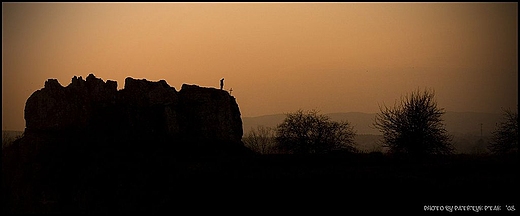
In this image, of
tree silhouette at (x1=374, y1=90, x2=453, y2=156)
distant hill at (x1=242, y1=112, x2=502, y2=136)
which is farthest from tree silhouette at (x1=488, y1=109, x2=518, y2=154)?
distant hill at (x1=242, y1=112, x2=502, y2=136)

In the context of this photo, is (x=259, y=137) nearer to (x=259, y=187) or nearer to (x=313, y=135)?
(x=313, y=135)

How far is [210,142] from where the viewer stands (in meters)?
56.8

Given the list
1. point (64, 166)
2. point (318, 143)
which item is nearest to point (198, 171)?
point (64, 166)

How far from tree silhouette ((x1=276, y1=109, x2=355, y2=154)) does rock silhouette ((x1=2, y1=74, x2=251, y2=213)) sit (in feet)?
32.3

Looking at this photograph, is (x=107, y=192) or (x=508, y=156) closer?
(x=107, y=192)

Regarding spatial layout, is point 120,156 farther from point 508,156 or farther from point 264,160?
point 508,156

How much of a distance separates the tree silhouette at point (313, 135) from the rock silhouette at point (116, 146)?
9.85m

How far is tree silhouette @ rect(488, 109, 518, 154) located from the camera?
2486 inches

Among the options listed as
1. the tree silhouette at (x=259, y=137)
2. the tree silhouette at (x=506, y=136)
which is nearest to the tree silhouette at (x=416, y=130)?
the tree silhouette at (x=506, y=136)

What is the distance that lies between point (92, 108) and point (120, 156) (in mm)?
8268

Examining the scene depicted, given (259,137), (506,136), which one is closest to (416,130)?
(506,136)

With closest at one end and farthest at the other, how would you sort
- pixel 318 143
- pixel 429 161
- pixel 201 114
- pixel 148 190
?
pixel 148 190, pixel 429 161, pixel 201 114, pixel 318 143

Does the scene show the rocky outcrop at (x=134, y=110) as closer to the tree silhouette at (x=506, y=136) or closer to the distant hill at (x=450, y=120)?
the tree silhouette at (x=506, y=136)

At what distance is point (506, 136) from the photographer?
6400cm
